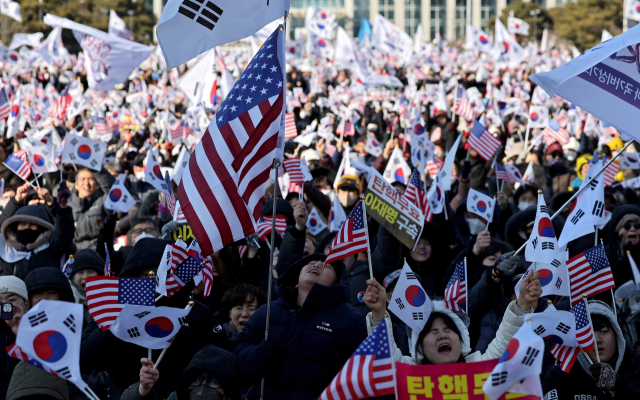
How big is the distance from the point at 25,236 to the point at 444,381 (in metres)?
4.21

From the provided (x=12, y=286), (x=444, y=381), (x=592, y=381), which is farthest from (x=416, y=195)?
(x=444, y=381)

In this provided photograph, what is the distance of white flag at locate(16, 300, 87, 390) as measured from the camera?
3.00 meters

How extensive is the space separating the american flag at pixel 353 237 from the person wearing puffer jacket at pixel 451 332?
537 mm

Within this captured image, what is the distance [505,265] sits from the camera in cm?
477

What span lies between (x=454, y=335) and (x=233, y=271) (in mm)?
2763

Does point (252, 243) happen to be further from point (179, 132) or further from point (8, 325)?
point (179, 132)

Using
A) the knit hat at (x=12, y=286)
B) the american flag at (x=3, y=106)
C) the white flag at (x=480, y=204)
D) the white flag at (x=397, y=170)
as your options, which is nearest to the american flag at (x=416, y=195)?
the white flag at (x=480, y=204)

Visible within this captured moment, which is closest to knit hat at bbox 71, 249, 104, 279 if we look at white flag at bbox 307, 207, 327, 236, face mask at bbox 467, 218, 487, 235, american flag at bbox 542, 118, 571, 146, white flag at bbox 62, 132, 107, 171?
white flag at bbox 307, 207, 327, 236

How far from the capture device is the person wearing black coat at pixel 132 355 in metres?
4.49

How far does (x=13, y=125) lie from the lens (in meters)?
12.0

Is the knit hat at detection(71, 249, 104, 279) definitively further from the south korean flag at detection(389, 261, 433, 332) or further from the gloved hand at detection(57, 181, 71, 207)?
the south korean flag at detection(389, 261, 433, 332)

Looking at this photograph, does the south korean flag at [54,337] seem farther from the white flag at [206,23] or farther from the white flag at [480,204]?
the white flag at [480,204]

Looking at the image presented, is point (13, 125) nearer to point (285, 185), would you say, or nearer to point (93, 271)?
A: point (285, 185)

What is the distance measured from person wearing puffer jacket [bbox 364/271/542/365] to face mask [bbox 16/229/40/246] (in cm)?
348
